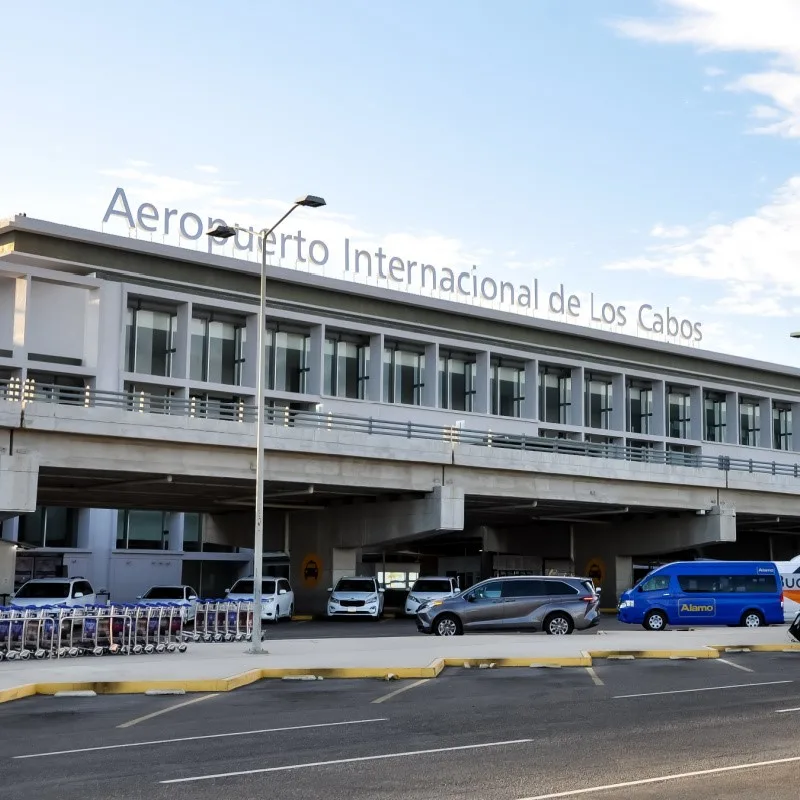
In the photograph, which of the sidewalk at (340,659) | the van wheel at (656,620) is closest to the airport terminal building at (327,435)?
the van wheel at (656,620)

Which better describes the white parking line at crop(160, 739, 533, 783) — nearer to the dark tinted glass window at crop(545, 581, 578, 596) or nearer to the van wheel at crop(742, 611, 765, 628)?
the dark tinted glass window at crop(545, 581, 578, 596)

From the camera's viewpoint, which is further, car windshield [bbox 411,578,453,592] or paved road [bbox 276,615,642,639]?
car windshield [bbox 411,578,453,592]

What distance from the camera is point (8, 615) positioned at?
942 inches

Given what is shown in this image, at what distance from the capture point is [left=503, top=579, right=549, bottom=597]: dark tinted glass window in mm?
33500

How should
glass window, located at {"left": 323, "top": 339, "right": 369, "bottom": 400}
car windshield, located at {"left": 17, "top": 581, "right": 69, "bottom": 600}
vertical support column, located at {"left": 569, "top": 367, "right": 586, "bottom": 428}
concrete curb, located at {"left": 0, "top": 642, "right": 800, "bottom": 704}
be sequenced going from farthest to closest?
vertical support column, located at {"left": 569, "top": 367, "right": 586, "bottom": 428} < glass window, located at {"left": 323, "top": 339, "right": 369, "bottom": 400} < car windshield, located at {"left": 17, "top": 581, "right": 69, "bottom": 600} < concrete curb, located at {"left": 0, "top": 642, "right": 800, "bottom": 704}

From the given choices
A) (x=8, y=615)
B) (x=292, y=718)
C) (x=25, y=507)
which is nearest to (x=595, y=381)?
(x=25, y=507)

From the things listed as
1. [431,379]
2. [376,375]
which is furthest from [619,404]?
[376,375]

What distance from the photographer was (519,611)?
33438 mm

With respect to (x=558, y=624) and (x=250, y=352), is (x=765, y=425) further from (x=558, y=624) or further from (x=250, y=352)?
(x=558, y=624)

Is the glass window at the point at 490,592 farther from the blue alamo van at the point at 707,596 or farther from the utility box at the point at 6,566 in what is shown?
the utility box at the point at 6,566

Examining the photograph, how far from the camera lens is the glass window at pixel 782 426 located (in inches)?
3708

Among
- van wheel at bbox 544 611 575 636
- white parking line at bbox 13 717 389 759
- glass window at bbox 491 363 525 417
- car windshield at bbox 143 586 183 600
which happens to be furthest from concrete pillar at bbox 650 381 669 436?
white parking line at bbox 13 717 389 759

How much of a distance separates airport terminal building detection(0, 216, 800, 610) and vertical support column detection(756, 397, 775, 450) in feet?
21.2

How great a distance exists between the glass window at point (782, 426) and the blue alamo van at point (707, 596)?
186 feet
